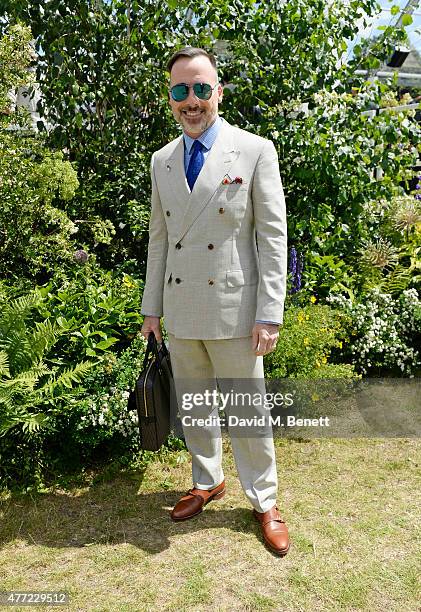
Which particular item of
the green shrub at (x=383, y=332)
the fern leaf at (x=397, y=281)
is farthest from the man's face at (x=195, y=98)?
the fern leaf at (x=397, y=281)

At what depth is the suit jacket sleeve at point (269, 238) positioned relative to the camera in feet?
8.98

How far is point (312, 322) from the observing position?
14.5 ft

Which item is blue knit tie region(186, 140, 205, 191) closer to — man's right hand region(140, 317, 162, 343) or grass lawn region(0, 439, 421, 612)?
man's right hand region(140, 317, 162, 343)

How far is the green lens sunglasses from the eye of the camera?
266 cm

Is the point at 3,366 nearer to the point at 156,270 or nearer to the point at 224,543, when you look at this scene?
the point at 156,270

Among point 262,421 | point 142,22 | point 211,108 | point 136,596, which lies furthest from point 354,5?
point 136,596

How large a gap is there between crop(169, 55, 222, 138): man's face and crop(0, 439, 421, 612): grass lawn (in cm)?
190

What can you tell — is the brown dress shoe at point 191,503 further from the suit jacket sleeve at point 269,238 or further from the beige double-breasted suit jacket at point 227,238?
the suit jacket sleeve at point 269,238

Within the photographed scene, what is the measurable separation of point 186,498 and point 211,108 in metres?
1.90

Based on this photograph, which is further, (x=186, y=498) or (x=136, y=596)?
(x=186, y=498)

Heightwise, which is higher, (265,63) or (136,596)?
(265,63)

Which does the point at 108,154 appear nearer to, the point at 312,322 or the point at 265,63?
the point at 265,63

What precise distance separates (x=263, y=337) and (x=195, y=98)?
1053 millimetres

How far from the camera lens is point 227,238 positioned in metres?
2.79
